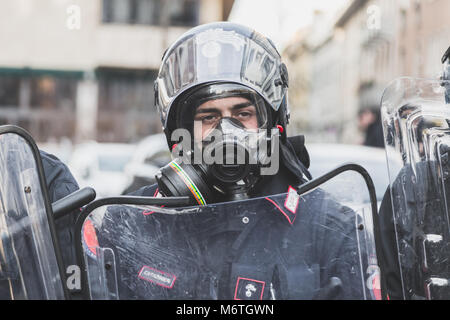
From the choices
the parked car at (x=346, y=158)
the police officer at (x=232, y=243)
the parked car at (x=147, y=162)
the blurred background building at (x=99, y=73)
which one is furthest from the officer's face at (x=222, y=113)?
the blurred background building at (x=99, y=73)

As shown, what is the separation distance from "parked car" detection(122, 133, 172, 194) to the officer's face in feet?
11.8

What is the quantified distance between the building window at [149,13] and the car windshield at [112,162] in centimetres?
1494

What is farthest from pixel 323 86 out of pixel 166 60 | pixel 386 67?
pixel 166 60

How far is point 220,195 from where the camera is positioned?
162 cm

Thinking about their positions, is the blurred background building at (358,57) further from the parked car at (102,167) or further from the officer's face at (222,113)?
the parked car at (102,167)

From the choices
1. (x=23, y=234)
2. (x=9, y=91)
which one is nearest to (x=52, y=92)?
(x=9, y=91)

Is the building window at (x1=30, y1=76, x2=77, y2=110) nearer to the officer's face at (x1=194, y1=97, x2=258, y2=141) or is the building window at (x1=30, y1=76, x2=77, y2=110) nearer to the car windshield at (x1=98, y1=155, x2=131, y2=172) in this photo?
the car windshield at (x1=98, y1=155, x2=131, y2=172)

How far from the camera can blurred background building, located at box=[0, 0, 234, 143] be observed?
21.1 meters

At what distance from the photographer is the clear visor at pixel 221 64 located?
6.04ft

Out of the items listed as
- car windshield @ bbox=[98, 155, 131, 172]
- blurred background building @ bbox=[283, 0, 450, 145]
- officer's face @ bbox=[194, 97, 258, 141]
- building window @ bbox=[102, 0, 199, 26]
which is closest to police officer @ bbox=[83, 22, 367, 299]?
officer's face @ bbox=[194, 97, 258, 141]

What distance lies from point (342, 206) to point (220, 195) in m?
0.41

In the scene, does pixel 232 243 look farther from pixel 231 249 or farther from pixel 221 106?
pixel 221 106
